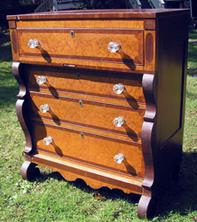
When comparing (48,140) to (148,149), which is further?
(48,140)

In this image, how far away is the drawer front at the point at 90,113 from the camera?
248 centimetres

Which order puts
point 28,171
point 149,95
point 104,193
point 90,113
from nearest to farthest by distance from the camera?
point 149,95 < point 90,113 < point 104,193 < point 28,171

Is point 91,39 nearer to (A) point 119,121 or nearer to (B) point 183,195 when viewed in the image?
(A) point 119,121

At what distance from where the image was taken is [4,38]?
1145cm

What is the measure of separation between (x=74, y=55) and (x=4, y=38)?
948cm

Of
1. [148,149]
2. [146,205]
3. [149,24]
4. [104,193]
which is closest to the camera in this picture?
[149,24]

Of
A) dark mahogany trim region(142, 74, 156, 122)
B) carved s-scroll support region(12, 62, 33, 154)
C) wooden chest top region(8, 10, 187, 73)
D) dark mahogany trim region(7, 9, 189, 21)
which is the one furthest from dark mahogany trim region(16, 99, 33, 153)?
dark mahogany trim region(142, 74, 156, 122)

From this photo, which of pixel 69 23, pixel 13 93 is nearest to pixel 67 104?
pixel 69 23

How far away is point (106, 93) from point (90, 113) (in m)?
0.22

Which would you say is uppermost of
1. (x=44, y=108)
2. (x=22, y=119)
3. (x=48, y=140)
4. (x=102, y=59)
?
(x=102, y=59)

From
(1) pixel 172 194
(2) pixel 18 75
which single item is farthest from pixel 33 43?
(1) pixel 172 194

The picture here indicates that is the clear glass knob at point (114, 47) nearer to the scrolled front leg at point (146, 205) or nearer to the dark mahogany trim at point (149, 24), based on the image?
the dark mahogany trim at point (149, 24)

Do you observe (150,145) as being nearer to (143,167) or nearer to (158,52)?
(143,167)

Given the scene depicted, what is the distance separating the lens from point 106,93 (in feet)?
8.28
